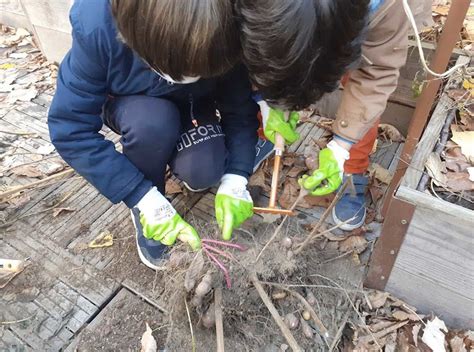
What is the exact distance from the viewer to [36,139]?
2186 mm

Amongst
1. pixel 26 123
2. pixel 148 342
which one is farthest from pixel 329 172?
pixel 26 123

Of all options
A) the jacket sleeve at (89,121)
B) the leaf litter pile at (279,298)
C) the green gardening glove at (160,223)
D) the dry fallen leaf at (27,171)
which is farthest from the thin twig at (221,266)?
the dry fallen leaf at (27,171)

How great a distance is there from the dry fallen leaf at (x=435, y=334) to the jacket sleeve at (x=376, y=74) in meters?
0.67

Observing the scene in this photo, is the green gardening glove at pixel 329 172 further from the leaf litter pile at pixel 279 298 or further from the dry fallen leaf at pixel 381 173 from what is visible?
the dry fallen leaf at pixel 381 173

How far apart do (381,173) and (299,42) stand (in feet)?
3.89

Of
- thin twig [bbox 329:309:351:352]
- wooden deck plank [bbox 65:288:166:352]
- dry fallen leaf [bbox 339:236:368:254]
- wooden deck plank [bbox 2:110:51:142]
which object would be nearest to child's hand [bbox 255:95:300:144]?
dry fallen leaf [bbox 339:236:368:254]

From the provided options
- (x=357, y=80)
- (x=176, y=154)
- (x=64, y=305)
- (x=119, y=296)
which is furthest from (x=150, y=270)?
(x=357, y=80)

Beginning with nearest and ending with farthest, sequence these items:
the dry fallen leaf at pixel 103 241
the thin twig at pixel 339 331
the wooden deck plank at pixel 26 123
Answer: the thin twig at pixel 339 331 → the dry fallen leaf at pixel 103 241 → the wooden deck plank at pixel 26 123

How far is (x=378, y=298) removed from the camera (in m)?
1.47

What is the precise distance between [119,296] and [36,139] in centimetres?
112

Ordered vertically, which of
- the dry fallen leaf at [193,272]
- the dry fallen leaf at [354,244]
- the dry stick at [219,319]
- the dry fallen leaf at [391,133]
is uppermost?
the dry fallen leaf at [391,133]

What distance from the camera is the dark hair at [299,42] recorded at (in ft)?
2.90

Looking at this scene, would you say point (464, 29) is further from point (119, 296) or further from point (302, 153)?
point (119, 296)

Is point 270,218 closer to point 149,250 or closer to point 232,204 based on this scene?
point 232,204
